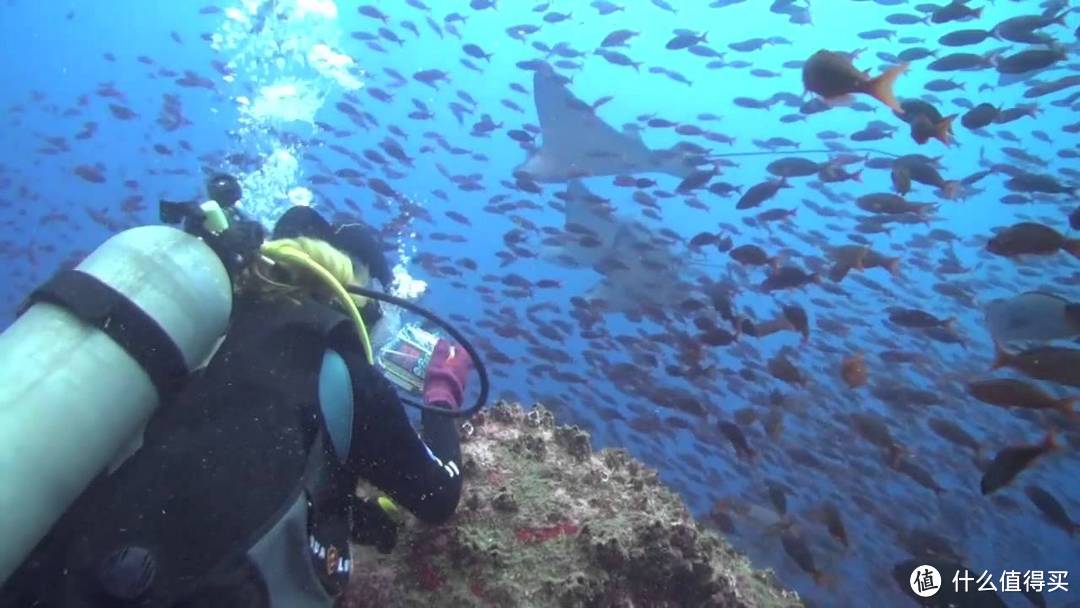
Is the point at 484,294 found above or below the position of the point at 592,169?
below

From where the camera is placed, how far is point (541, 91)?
17.3m

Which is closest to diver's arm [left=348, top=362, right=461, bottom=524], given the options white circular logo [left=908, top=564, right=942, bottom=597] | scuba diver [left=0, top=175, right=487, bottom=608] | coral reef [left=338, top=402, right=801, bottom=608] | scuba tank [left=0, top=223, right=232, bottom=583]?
scuba diver [left=0, top=175, right=487, bottom=608]

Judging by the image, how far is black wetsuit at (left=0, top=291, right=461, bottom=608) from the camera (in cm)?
208

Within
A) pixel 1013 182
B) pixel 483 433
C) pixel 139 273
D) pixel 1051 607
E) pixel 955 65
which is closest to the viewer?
pixel 139 273

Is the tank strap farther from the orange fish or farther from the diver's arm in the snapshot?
the orange fish

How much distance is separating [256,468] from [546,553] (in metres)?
1.57

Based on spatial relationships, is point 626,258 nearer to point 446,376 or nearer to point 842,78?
point 842,78

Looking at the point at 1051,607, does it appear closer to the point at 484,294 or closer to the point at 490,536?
the point at 484,294

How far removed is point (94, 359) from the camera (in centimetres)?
230

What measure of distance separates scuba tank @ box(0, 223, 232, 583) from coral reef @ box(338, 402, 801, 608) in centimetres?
133

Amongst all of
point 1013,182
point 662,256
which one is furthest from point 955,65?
point 662,256

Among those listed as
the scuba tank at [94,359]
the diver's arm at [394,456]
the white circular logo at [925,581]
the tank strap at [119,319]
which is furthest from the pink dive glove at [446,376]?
the white circular logo at [925,581]

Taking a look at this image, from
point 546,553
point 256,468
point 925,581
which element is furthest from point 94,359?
point 925,581

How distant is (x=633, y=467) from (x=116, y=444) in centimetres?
292
